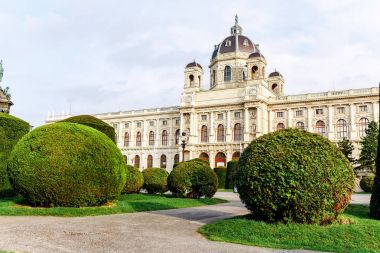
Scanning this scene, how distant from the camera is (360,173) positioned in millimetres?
45125

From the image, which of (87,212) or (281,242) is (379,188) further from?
(87,212)

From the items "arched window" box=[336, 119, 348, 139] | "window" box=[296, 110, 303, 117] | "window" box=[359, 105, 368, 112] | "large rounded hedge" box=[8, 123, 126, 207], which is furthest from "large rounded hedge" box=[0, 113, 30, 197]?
"window" box=[359, 105, 368, 112]

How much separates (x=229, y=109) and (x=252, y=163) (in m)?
48.0

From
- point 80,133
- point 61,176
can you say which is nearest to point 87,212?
point 61,176

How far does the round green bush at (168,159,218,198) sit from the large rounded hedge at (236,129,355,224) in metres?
10.4

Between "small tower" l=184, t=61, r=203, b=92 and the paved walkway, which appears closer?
the paved walkway

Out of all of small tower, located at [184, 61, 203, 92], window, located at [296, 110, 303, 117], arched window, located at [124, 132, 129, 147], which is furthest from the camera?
arched window, located at [124, 132, 129, 147]

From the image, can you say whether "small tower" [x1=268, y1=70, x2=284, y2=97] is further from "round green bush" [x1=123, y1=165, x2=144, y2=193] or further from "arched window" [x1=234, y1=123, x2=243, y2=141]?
"round green bush" [x1=123, y1=165, x2=144, y2=193]

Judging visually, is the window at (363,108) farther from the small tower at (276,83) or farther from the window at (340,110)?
the small tower at (276,83)

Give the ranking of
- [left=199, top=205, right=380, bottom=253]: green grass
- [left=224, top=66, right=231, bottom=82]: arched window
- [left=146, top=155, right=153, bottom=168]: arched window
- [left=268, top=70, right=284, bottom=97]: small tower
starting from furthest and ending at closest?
[left=146, top=155, right=153, bottom=168]: arched window, [left=268, top=70, right=284, bottom=97]: small tower, [left=224, top=66, right=231, bottom=82]: arched window, [left=199, top=205, right=380, bottom=253]: green grass

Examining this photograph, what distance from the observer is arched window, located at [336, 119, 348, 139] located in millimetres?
50688

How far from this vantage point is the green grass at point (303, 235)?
7215mm

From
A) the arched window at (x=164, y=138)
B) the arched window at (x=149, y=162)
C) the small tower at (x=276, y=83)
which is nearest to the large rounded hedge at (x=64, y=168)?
the arched window at (x=164, y=138)

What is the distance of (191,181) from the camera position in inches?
770
